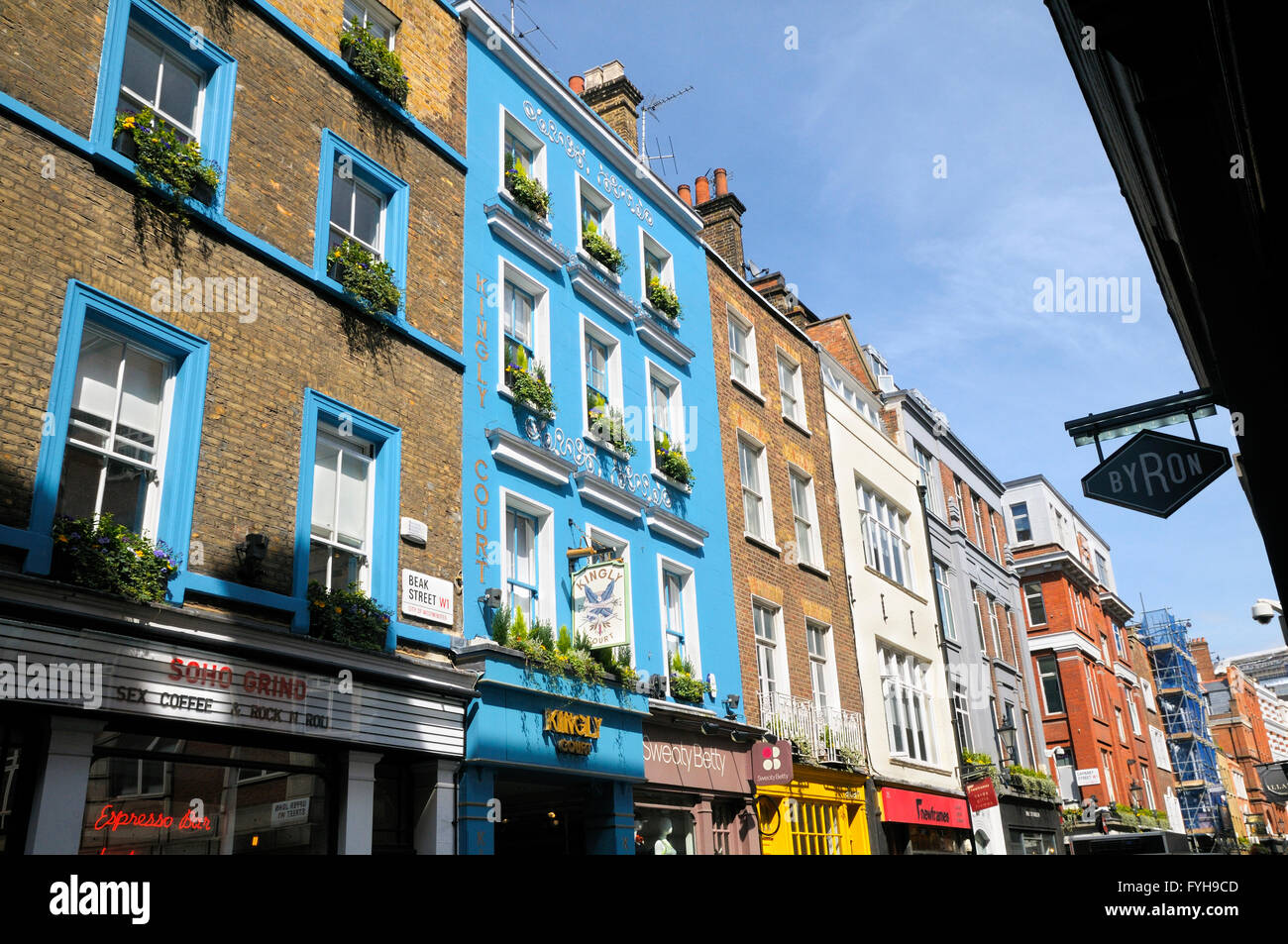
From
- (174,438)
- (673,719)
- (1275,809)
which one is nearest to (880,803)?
(673,719)

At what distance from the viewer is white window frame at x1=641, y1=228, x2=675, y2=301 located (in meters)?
20.1

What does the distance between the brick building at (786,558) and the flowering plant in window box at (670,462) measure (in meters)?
1.96

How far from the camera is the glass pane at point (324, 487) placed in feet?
38.2

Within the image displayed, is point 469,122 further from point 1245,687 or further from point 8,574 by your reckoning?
point 1245,687

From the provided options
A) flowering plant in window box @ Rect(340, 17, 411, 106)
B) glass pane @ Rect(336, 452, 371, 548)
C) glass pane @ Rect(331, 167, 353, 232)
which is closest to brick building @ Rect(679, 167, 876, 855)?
glass pane @ Rect(336, 452, 371, 548)

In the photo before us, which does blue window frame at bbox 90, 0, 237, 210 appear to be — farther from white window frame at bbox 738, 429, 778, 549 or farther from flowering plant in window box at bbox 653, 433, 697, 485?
white window frame at bbox 738, 429, 778, 549

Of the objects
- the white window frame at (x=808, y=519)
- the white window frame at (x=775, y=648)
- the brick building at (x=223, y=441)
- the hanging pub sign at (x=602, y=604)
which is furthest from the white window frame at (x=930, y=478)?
the brick building at (x=223, y=441)

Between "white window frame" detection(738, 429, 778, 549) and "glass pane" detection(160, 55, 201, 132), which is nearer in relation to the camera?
"glass pane" detection(160, 55, 201, 132)

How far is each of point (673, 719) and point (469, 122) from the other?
10.2 m

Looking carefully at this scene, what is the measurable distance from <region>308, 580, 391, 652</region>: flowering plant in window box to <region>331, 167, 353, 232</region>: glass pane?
16.2 ft

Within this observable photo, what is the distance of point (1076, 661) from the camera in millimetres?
42719

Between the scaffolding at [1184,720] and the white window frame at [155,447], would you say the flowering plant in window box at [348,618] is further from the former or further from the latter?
the scaffolding at [1184,720]

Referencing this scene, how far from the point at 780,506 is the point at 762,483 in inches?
30.2

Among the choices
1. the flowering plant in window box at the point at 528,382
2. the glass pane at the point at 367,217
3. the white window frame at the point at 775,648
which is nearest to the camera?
the glass pane at the point at 367,217
